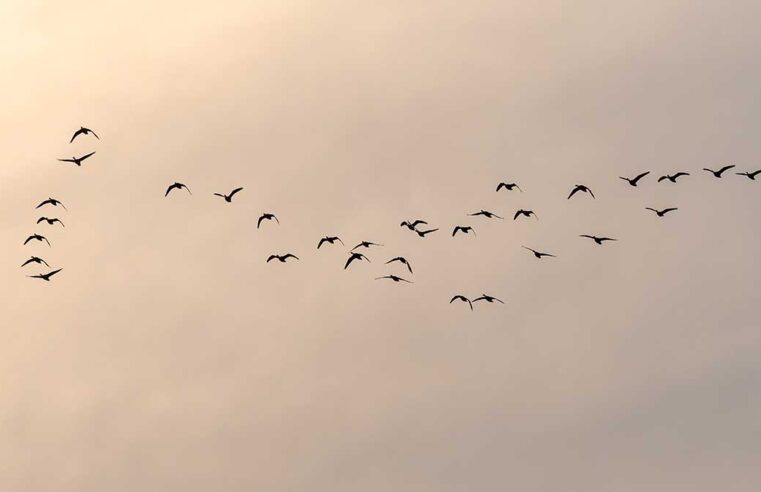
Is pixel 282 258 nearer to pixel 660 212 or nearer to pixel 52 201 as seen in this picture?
pixel 52 201

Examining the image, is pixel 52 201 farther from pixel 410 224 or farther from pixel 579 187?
pixel 579 187

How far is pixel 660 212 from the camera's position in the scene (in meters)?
159

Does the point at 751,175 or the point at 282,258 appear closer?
the point at 751,175

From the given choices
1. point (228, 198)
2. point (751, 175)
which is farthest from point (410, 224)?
point (751, 175)

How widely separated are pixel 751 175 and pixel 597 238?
1920 centimetres

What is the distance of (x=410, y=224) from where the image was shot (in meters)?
169

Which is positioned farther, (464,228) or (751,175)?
(464,228)

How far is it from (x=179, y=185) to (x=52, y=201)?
50.3 ft

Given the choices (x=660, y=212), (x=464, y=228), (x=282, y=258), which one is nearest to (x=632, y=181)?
(x=660, y=212)

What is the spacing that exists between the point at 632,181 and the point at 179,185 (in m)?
54.8

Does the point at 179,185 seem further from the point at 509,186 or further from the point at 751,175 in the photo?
the point at 751,175

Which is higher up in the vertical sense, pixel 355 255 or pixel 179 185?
pixel 179 185

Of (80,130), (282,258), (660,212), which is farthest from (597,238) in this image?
(80,130)

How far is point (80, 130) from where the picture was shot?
153 metres
